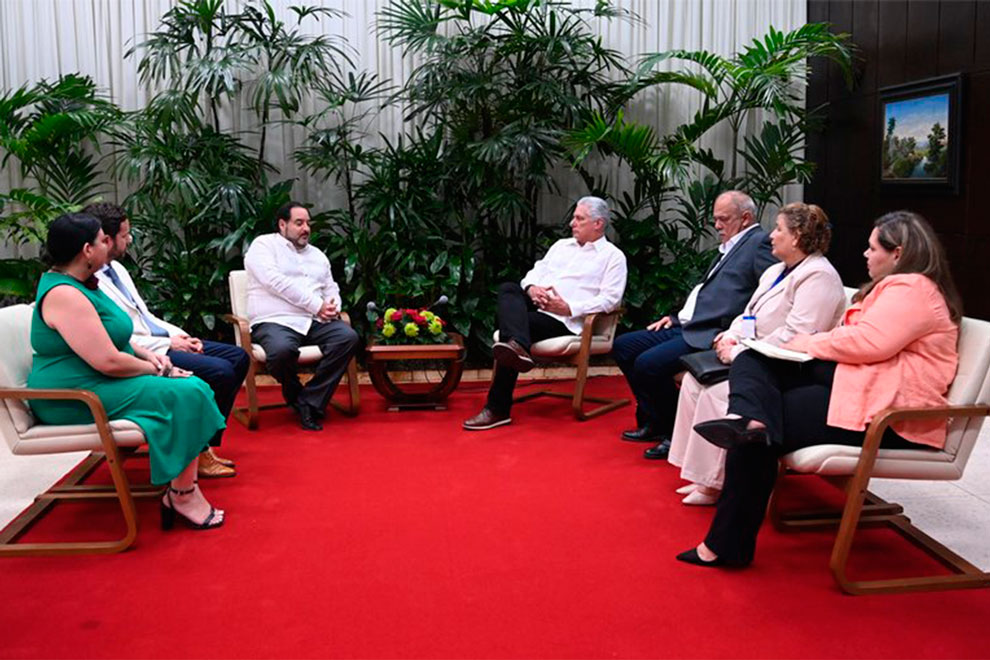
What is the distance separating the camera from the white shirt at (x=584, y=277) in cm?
586

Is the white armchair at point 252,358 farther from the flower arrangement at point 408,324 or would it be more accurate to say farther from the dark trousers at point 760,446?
the dark trousers at point 760,446

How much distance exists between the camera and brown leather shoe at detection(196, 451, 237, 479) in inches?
185

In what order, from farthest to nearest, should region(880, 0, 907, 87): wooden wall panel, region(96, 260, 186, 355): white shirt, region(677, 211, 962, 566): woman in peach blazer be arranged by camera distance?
region(880, 0, 907, 87): wooden wall panel → region(96, 260, 186, 355): white shirt → region(677, 211, 962, 566): woman in peach blazer

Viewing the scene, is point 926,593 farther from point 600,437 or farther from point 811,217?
point 600,437

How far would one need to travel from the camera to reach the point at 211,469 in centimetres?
471

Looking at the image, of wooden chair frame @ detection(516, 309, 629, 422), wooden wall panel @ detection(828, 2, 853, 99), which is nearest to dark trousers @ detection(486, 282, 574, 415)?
wooden chair frame @ detection(516, 309, 629, 422)

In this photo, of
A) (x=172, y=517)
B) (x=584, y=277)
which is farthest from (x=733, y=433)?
(x=584, y=277)

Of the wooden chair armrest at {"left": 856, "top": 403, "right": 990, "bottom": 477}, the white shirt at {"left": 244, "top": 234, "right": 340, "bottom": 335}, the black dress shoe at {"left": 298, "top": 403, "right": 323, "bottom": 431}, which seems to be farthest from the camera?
the white shirt at {"left": 244, "top": 234, "right": 340, "bottom": 335}

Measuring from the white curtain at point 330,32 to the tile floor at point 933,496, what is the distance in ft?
9.85

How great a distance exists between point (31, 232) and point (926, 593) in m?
5.34

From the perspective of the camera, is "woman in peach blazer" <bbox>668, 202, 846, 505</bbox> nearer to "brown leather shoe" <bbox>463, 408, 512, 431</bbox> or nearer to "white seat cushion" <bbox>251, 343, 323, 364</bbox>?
"brown leather shoe" <bbox>463, 408, 512, 431</bbox>

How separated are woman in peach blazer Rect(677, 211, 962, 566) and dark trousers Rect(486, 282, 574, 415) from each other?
224cm

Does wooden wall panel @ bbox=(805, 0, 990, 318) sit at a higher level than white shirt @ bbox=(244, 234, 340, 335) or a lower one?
higher

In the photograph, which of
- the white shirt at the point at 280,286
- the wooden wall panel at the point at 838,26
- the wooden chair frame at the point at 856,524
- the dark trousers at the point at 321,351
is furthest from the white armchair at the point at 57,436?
the wooden wall panel at the point at 838,26
